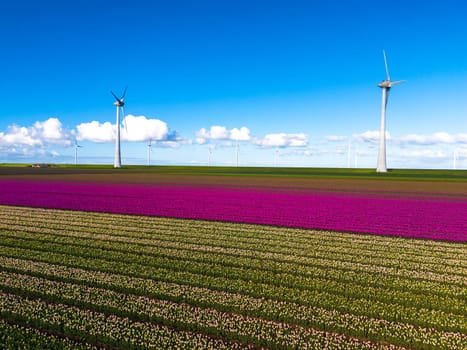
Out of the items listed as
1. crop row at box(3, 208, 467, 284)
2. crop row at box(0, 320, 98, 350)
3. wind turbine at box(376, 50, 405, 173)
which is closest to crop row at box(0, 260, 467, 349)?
crop row at box(0, 320, 98, 350)

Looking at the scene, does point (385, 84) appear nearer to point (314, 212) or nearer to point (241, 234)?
point (314, 212)

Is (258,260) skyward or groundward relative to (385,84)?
groundward

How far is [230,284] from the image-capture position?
39.8 ft

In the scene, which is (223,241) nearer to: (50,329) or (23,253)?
(23,253)

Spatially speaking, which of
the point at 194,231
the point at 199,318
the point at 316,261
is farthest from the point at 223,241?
the point at 199,318

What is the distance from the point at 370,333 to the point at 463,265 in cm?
861

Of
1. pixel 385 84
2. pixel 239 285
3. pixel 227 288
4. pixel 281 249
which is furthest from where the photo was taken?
pixel 385 84

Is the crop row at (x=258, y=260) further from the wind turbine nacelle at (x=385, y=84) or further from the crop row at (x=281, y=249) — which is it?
the wind turbine nacelle at (x=385, y=84)

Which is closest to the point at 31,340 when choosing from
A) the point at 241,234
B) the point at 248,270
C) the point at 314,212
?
the point at 248,270

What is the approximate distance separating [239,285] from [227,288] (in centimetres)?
47

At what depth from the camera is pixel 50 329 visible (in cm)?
901

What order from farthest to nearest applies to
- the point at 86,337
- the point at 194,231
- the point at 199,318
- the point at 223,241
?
1. the point at 194,231
2. the point at 223,241
3. the point at 199,318
4. the point at 86,337

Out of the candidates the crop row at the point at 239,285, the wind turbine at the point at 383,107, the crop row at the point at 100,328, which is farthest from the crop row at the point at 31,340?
the wind turbine at the point at 383,107

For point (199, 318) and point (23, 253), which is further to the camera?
point (23, 253)
